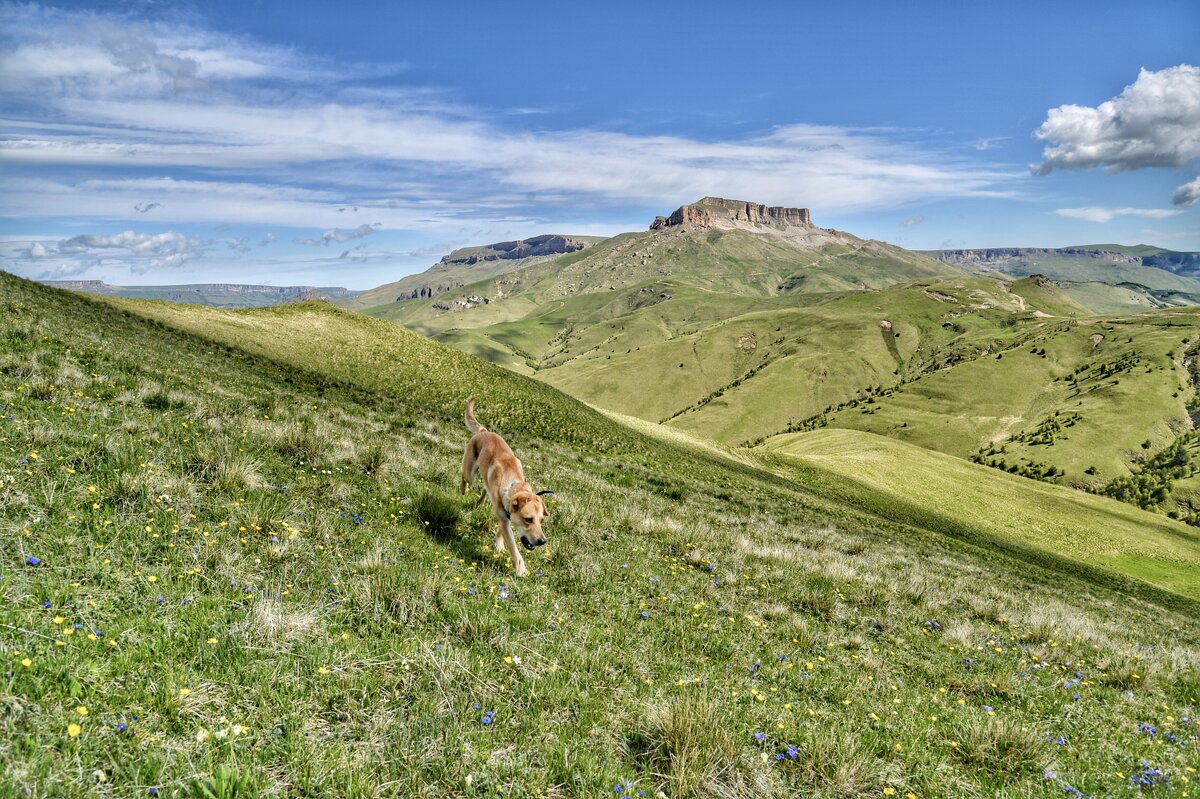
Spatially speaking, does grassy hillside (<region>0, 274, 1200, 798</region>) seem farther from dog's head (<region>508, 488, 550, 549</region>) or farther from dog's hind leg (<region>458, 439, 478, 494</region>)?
dog's head (<region>508, 488, 550, 549</region>)

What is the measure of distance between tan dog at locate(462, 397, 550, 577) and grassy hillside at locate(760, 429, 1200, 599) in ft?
152

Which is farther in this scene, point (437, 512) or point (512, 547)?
point (437, 512)

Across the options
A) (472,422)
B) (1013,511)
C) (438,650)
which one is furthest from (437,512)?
(1013,511)

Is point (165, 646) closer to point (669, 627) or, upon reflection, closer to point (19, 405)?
point (669, 627)

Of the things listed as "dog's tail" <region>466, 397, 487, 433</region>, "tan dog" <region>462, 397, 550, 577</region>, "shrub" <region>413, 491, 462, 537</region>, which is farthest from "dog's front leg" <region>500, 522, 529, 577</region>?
"dog's tail" <region>466, 397, 487, 433</region>

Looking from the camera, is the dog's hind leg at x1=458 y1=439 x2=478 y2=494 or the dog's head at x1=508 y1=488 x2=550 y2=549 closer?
the dog's head at x1=508 y1=488 x2=550 y2=549

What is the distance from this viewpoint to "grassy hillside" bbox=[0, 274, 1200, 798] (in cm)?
404

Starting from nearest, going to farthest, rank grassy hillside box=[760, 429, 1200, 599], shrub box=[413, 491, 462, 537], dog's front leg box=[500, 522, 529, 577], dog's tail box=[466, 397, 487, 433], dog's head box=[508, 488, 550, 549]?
dog's head box=[508, 488, 550, 549], dog's front leg box=[500, 522, 529, 577], shrub box=[413, 491, 462, 537], dog's tail box=[466, 397, 487, 433], grassy hillside box=[760, 429, 1200, 599]

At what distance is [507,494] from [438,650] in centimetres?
346

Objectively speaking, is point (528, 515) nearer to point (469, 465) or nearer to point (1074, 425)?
point (469, 465)

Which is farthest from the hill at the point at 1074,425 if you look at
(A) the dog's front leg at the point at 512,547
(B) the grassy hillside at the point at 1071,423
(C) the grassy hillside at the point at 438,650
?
(A) the dog's front leg at the point at 512,547

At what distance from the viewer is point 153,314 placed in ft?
148

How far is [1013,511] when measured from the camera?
58656 mm

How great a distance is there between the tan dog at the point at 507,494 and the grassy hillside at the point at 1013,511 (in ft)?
152
